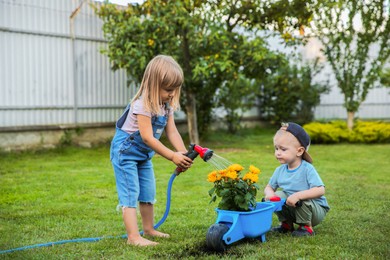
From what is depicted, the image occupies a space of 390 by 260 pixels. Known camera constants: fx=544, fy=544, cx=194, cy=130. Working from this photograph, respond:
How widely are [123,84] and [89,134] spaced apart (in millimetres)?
1264

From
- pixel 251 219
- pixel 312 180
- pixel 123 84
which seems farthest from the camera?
pixel 123 84

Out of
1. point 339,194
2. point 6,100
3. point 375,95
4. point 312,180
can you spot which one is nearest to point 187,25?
point 6,100

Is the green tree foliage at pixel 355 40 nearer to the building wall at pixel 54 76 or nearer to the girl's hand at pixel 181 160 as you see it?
the building wall at pixel 54 76

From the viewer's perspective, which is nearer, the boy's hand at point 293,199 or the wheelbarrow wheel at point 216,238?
the wheelbarrow wheel at point 216,238

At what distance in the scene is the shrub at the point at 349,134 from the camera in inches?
443

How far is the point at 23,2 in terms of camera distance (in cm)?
873

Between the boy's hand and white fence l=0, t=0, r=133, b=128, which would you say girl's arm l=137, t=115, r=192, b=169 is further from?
white fence l=0, t=0, r=133, b=128

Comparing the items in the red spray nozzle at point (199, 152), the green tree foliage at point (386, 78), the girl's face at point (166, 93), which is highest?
the green tree foliage at point (386, 78)

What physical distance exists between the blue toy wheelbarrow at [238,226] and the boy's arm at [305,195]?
11 cm

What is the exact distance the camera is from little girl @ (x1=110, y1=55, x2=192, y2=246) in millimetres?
3566

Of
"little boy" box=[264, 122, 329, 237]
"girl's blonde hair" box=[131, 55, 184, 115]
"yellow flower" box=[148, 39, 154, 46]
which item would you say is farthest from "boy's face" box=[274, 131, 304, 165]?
"yellow flower" box=[148, 39, 154, 46]

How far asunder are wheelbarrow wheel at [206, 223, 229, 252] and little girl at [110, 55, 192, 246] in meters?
0.45

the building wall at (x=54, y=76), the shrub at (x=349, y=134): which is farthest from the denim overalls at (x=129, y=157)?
the shrub at (x=349, y=134)

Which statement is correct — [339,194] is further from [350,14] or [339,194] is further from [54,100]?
[350,14]
